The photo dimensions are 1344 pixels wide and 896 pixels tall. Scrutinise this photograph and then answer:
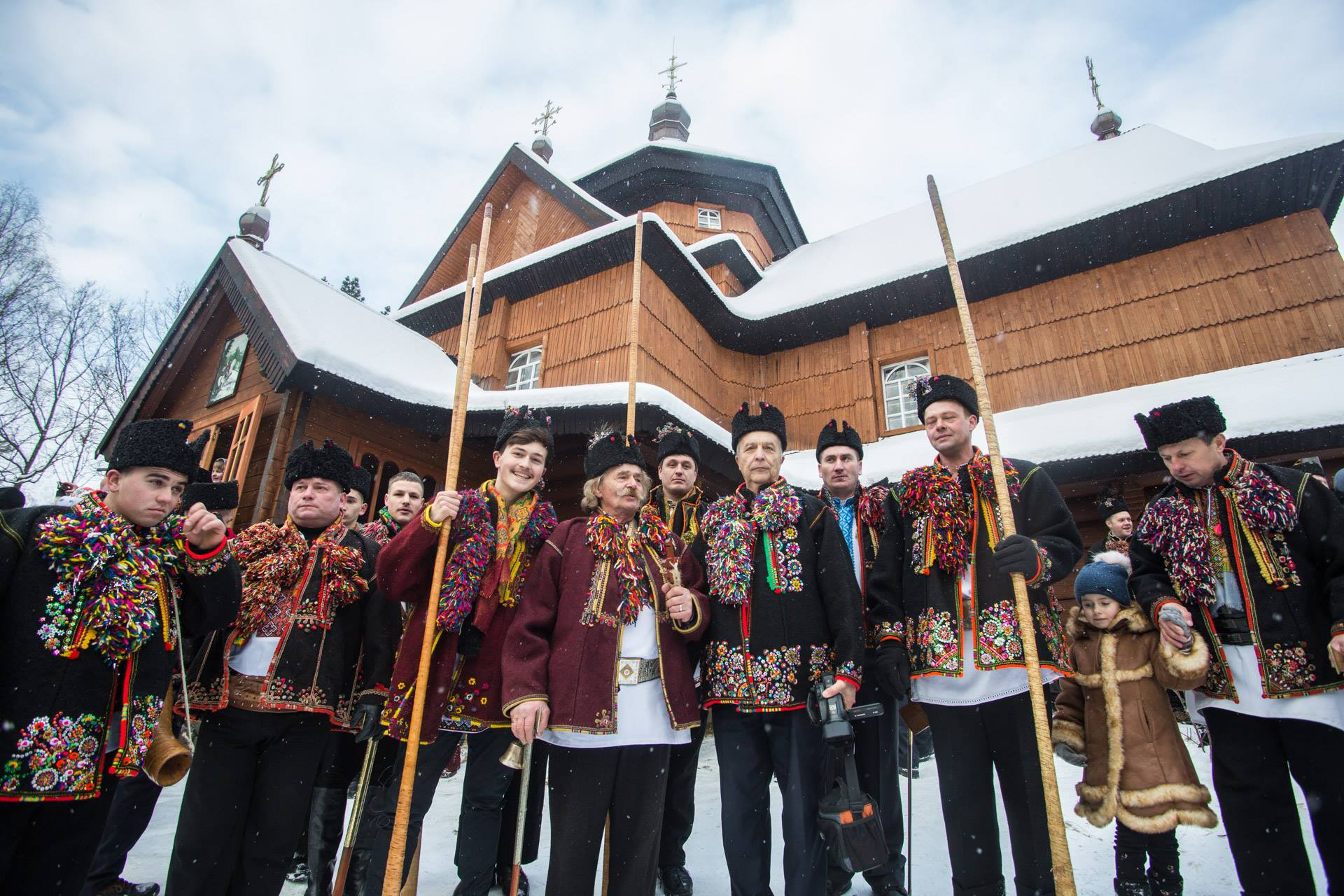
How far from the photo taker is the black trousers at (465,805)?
2457mm

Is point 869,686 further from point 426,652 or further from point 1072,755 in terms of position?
point 426,652

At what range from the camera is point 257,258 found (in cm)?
850

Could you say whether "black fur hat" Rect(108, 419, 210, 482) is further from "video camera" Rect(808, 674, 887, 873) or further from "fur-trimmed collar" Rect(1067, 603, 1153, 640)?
"fur-trimmed collar" Rect(1067, 603, 1153, 640)

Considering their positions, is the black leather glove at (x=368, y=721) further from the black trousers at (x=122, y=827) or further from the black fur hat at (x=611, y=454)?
the black fur hat at (x=611, y=454)

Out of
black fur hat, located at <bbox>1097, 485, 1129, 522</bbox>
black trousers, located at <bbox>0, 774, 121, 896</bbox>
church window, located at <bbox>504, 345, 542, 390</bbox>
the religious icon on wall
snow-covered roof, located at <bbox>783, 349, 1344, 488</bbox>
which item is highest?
church window, located at <bbox>504, 345, 542, 390</bbox>

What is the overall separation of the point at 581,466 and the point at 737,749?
6.40 meters

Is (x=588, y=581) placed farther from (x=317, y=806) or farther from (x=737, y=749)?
(x=317, y=806)

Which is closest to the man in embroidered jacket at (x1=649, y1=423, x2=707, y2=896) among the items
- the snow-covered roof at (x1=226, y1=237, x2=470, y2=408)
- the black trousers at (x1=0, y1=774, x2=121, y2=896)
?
the black trousers at (x1=0, y1=774, x2=121, y2=896)

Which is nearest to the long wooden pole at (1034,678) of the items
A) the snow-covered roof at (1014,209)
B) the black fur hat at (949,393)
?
the black fur hat at (949,393)

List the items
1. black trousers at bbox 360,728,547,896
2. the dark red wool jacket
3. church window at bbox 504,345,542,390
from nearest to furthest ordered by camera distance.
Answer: the dark red wool jacket
black trousers at bbox 360,728,547,896
church window at bbox 504,345,542,390

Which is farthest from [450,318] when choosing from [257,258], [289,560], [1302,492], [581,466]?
[1302,492]

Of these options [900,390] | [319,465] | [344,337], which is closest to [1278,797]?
[319,465]

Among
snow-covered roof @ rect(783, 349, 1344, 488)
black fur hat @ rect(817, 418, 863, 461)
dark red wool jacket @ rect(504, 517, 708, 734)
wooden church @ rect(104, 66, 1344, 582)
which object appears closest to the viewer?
dark red wool jacket @ rect(504, 517, 708, 734)

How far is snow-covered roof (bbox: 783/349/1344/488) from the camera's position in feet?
19.1
